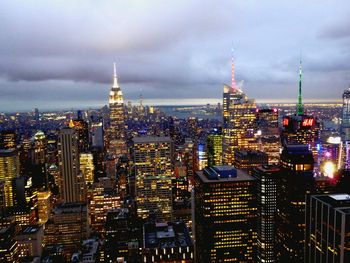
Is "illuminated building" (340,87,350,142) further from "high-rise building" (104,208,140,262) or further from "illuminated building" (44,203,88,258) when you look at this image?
"illuminated building" (44,203,88,258)

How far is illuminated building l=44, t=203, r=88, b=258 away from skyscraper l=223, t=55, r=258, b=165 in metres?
50.0

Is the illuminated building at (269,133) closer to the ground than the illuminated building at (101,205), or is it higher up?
higher up

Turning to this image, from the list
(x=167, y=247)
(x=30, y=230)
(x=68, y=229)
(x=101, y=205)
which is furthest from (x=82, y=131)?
(x=167, y=247)

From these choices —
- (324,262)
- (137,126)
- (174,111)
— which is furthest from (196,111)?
(324,262)

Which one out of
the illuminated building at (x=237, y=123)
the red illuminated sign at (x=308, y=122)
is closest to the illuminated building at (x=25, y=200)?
the illuminated building at (x=237, y=123)

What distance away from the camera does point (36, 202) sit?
82812mm

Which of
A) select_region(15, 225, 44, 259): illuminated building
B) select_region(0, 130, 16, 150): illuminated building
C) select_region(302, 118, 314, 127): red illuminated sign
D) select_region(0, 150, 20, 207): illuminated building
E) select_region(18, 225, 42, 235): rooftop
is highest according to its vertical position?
select_region(302, 118, 314, 127): red illuminated sign

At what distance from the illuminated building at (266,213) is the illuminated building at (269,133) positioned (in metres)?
47.1

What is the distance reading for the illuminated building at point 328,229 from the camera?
77.7ft

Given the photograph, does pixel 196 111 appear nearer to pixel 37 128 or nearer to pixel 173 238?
pixel 37 128

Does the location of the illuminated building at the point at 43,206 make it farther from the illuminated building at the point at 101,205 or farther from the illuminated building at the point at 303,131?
the illuminated building at the point at 303,131

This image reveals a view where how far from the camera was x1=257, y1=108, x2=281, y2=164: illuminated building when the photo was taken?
107 metres

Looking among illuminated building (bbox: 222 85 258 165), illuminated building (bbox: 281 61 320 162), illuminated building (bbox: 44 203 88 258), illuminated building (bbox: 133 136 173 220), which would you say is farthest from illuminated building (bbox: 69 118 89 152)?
illuminated building (bbox: 281 61 320 162)

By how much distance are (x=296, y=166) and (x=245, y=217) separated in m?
9.53
